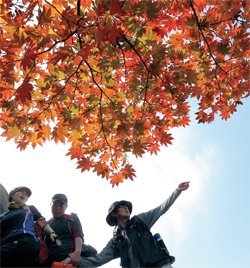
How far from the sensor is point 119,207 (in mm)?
4777

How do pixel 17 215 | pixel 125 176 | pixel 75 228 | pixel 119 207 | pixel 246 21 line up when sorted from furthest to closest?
pixel 125 176, pixel 246 21, pixel 119 207, pixel 75 228, pixel 17 215

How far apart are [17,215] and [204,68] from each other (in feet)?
11.9

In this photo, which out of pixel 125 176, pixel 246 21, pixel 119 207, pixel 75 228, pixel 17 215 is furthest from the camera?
pixel 125 176

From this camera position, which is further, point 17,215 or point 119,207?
point 119,207

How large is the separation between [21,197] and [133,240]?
1.58 m

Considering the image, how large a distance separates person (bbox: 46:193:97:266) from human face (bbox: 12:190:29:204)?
0.40 metres

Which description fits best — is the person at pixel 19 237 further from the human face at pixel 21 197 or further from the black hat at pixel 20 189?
the black hat at pixel 20 189

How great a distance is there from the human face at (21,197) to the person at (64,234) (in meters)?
0.40

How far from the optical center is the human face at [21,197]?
4.30 meters

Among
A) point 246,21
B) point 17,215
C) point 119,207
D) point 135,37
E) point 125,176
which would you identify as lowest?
point 17,215

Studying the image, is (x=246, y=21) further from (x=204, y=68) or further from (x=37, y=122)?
(x=37, y=122)

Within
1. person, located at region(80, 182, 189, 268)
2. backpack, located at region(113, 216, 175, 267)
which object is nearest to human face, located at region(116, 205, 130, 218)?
person, located at region(80, 182, 189, 268)

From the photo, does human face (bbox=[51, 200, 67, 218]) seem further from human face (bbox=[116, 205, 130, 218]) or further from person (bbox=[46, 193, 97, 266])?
human face (bbox=[116, 205, 130, 218])

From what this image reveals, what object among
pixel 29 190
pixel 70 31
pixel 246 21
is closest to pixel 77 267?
pixel 29 190
